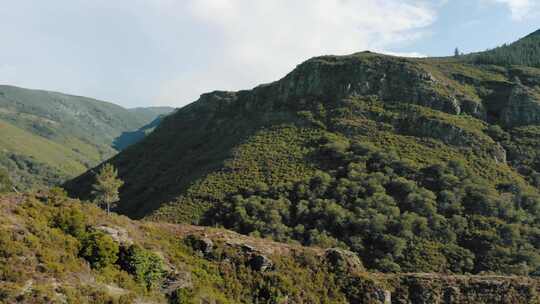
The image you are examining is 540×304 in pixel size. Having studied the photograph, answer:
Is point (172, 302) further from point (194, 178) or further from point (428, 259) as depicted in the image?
point (194, 178)

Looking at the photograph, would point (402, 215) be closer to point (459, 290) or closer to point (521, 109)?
point (459, 290)

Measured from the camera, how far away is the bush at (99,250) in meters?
27.1

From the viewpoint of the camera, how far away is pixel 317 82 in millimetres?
109500

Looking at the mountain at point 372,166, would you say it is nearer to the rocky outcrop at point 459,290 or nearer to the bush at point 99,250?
the rocky outcrop at point 459,290

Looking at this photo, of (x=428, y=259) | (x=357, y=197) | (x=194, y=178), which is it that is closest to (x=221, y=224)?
(x=194, y=178)

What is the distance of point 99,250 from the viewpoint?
27.4 meters

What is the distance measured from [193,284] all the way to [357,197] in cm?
4984

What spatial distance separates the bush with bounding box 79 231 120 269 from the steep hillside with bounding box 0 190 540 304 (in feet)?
0.18

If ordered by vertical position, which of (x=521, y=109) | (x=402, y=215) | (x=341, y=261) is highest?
(x=521, y=109)

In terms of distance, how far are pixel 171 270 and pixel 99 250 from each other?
186 inches

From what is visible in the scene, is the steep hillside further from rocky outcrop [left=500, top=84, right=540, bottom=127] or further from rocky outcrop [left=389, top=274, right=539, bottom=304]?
rocky outcrop [left=500, top=84, right=540, bottom=127]

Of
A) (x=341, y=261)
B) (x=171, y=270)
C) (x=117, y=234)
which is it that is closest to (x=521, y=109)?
(x=341, y=261)

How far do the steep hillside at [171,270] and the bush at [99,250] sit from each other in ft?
0.18

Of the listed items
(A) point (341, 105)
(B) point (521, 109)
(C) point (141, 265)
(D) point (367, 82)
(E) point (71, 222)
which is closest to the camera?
(C) point (141, 265)
